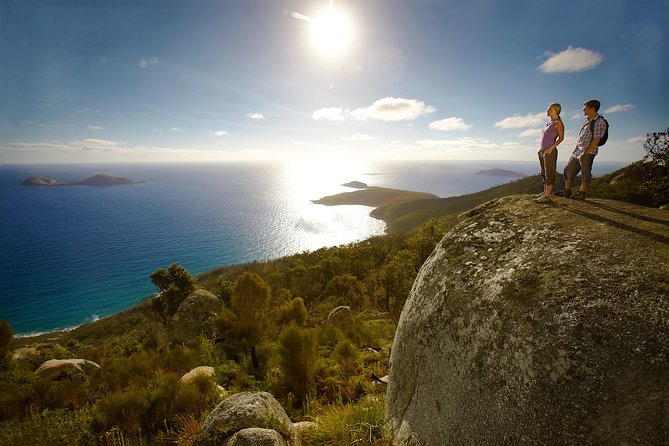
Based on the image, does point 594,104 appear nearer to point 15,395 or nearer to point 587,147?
point 587,147

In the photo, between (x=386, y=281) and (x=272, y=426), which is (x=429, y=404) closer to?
(x=272, y=426)

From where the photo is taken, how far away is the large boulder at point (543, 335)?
8.41ft

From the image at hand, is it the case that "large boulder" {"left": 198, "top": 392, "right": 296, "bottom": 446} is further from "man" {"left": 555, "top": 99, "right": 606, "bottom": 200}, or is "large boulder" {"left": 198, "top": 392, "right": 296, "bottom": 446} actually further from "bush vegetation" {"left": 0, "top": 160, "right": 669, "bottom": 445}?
"man" {"left": 555, "top": 99, "right": 606, "bottom": 200}

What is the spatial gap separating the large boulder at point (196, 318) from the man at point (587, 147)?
24.5 metres

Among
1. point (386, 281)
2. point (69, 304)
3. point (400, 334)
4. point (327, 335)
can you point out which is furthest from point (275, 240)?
point (400, 334)

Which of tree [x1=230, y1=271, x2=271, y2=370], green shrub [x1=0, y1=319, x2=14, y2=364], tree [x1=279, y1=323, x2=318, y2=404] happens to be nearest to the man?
tree [x1=279, y1=323, x2=318, y2=404]

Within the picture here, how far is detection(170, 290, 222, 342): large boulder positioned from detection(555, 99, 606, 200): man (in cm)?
2446

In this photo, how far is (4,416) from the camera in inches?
366

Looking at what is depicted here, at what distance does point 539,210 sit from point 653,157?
23.6 ft

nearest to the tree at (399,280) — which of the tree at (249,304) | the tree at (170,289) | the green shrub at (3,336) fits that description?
the tree at (249,304)

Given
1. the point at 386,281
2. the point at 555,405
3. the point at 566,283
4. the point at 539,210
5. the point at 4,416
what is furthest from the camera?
the point at 386,281

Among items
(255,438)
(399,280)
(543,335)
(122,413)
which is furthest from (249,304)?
(399,280)

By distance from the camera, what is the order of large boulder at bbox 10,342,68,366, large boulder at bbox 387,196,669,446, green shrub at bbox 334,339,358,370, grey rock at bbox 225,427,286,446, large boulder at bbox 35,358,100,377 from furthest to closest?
1. large boulder at bbox 10,342,68,366
2. large boulder at bbox 35,358,100,377
3. green shrub at bbox 334,339,358,370
4. grey rock at bbox 225,427,286,446
5. large boulder at bbox 387,196,669,446

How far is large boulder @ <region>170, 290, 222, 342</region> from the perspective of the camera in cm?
2411
